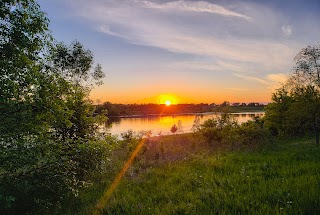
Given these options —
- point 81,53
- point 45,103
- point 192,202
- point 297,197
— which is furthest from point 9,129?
point 81,53

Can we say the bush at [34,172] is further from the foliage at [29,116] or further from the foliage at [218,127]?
the foliage at [218,127]

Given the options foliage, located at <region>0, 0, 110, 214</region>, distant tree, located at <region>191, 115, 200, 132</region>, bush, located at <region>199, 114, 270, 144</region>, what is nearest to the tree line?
→ foliage, located at <region>0, 0, 110, 214</region>

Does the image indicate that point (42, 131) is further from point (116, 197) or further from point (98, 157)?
point (116, 197)

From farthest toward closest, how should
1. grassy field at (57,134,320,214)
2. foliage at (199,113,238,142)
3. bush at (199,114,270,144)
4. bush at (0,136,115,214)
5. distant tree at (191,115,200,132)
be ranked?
distant tree at (191,115,200,132), foliage at (199,113,238,142), bush at (199,114,270,144), bush at (0,136,115,214), grassy field at (57,134,320,214)

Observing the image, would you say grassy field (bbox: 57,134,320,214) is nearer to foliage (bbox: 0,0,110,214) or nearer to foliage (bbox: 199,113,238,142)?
foliage (bbox: 0,0,110,214)

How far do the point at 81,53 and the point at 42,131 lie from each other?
24190 mm

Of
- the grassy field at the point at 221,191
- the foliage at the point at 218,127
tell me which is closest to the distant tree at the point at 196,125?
the foliage at the point at 218,127

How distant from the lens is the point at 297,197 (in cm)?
638

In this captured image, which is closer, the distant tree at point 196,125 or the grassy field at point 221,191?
the grassy field at point 221,191

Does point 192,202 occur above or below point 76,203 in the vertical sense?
above

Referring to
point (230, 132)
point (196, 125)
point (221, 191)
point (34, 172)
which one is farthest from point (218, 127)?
point (34, 172)

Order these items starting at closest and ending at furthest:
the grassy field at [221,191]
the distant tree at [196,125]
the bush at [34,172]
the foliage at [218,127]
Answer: the grassy field at [221,191], the bush at [34,172], the foliage at [218,127], the distant tree at [196,125]

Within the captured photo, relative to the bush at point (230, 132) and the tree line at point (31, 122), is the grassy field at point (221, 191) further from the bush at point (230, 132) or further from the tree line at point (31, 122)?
the bush at point (230, 132)

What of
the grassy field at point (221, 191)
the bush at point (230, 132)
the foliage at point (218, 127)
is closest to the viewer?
the grassy field at point (221, 191)
